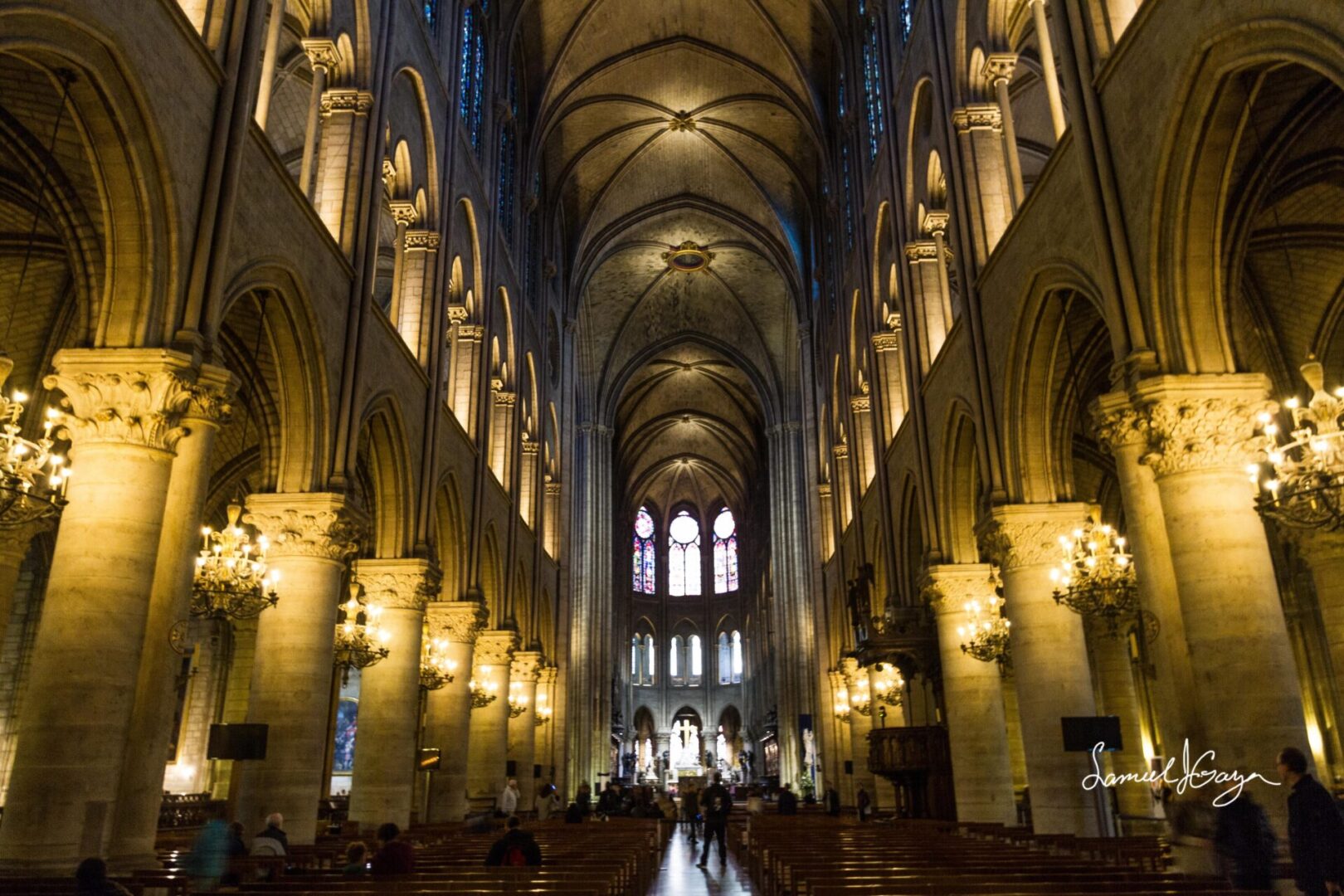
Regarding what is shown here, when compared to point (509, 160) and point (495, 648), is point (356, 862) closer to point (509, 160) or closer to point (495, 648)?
point (495, 648)

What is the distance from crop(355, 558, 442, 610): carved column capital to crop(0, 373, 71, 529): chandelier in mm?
7647

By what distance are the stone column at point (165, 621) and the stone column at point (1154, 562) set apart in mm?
7938

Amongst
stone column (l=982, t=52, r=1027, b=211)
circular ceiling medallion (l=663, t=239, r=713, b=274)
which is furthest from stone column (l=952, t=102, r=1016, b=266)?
circular ceiling medallion (l=663, t=239, r=713, b=274)

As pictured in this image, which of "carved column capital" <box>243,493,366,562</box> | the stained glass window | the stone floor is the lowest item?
the stone floor

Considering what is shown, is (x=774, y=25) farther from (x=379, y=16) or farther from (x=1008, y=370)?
(x=1008, y=370)

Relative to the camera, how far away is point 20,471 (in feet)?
26.1

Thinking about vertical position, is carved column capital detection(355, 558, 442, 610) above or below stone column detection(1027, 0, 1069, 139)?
below

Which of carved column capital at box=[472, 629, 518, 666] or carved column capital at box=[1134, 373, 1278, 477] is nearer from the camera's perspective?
carved column capital at box=[1134, 373, 1278, 477]

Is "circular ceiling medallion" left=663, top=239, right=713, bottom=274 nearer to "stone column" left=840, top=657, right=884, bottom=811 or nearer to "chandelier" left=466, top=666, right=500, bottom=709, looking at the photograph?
"stone column" left=840, top=657, right=884, bottom=811

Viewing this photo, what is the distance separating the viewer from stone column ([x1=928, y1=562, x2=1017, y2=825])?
632 inches

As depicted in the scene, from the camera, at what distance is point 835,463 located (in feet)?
96.7

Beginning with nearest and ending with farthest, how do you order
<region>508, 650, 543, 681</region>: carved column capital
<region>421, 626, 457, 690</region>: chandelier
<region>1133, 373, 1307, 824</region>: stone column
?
1. <region>1133, 373, 1307, 824</region>: stone column
2. <region>421, 626, 457, 690</region>: chandelier
3. <region>508, 650, 543, 681</region>: carved column capital

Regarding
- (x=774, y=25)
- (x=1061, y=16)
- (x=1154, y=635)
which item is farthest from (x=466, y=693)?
(x=774, y=25)

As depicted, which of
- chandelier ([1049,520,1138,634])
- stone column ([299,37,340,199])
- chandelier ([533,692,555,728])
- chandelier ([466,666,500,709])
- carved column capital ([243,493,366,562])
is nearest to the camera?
chandelier ([1049,520,1138,634])
